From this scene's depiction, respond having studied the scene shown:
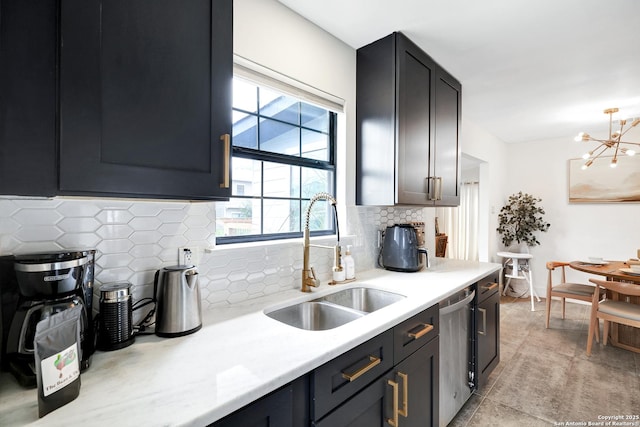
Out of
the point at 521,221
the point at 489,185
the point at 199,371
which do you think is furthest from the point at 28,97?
the point at 521,221

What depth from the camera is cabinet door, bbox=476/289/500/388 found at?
2058mm

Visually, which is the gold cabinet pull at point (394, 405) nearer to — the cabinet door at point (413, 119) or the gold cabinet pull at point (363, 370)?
the gold cabinet pull at point (363, 370)

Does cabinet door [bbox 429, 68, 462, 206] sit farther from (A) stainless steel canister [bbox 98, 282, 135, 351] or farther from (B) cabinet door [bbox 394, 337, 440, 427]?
(A) stainless steel canister [bbox 98, 282, 135, 351]

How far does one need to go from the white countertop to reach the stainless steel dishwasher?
0.51 meters

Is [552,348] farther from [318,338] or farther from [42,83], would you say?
[42,83]

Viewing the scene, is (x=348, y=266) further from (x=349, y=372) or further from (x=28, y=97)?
(x=28, y=97)

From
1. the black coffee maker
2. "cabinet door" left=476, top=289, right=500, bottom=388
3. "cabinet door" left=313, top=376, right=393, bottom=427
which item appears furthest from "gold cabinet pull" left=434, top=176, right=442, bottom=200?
the black coffee maker

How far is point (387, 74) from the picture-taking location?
191 cm

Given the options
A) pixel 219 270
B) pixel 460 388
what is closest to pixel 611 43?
pixel 460 388

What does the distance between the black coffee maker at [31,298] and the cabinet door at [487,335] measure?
6.96 ft

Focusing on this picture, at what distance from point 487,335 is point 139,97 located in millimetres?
2473

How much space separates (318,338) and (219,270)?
572 millimetres

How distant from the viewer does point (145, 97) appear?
0.84 metres

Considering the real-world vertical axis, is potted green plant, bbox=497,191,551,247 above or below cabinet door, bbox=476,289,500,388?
above
